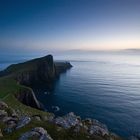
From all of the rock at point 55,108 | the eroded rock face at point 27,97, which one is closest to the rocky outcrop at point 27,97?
the eroded rock face at point 27,97

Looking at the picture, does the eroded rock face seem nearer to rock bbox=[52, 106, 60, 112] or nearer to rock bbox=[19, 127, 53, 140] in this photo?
rock bbox=[52, 106, 60, 112]

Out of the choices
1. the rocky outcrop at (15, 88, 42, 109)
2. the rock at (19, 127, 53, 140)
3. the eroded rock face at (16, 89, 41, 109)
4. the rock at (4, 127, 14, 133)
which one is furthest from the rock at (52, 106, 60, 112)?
the rock at (19, 127, 53, 140)

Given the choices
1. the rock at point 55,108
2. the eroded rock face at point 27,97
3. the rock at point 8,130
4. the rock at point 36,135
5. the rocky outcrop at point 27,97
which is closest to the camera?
the rock at point 36,135

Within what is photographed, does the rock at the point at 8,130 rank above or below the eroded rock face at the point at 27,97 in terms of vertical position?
above

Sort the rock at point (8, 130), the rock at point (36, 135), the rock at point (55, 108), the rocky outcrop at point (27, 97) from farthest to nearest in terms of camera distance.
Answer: the rocky outcrop at point (27, 97) → the rock at point (55, 108) → the rock at point (8, 130) → the rock at point (36, 135)

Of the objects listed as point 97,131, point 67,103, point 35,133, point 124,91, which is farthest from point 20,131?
point 124,91

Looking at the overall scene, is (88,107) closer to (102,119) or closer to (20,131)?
(102,119)

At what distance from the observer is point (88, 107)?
123312 mm

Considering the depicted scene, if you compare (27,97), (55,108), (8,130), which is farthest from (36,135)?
(27,97)

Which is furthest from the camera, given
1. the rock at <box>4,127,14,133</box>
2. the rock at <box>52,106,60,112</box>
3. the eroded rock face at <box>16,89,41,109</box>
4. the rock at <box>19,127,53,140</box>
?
the eroded rock face at <box>16,89,41,109</box>

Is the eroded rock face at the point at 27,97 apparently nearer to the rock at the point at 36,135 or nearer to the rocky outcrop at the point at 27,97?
the rocky outcrop at the point at 27,97

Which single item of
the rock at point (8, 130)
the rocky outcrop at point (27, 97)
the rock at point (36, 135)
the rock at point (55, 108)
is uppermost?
the rock at point (36, 135)

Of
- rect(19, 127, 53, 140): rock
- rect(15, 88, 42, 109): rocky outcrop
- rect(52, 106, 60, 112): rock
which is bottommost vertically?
rect(52, 106, 60, 112): rock

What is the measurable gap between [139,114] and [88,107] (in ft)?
91.8
